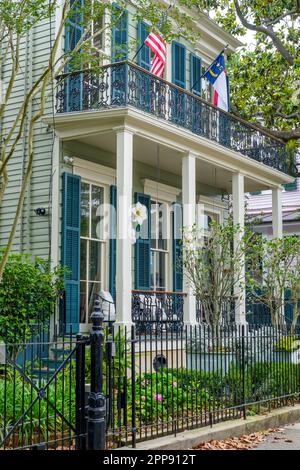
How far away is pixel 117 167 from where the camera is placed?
39.4 feet

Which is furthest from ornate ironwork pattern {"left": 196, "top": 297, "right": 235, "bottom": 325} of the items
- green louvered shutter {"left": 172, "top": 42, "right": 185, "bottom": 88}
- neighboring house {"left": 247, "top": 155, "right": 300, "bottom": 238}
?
neighboring house {"left": 247, "top": 155, "right": 300, "bottom": 238}

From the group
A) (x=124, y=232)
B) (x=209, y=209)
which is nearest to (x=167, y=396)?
(x=124, y=232)

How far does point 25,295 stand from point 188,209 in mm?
4080

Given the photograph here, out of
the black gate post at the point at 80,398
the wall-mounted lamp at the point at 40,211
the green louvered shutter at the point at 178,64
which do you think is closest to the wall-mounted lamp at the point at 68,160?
the wall-mounted lamp at the point at 40,211

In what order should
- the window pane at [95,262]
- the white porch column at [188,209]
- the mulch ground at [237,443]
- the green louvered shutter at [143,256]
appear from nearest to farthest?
the mulch ground at [237,443] < the white porch column at [188,209] < the window pane at [95,262] < the green louvered shutter at [143,256]

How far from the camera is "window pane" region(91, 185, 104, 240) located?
542 inches

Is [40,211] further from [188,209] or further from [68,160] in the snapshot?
[188,209]

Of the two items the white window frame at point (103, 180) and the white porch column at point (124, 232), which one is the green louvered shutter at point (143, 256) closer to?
the white window frame at point (103, 180)

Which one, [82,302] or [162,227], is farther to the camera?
[162,227]

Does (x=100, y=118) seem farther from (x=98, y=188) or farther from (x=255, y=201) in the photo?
(x=255, y=201)

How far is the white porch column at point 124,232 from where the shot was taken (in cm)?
1159

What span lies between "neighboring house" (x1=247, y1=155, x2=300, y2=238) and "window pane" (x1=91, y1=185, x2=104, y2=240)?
1247cm

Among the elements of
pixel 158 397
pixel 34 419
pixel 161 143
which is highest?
pixel 161 143

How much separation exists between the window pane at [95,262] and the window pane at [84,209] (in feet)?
1.14
